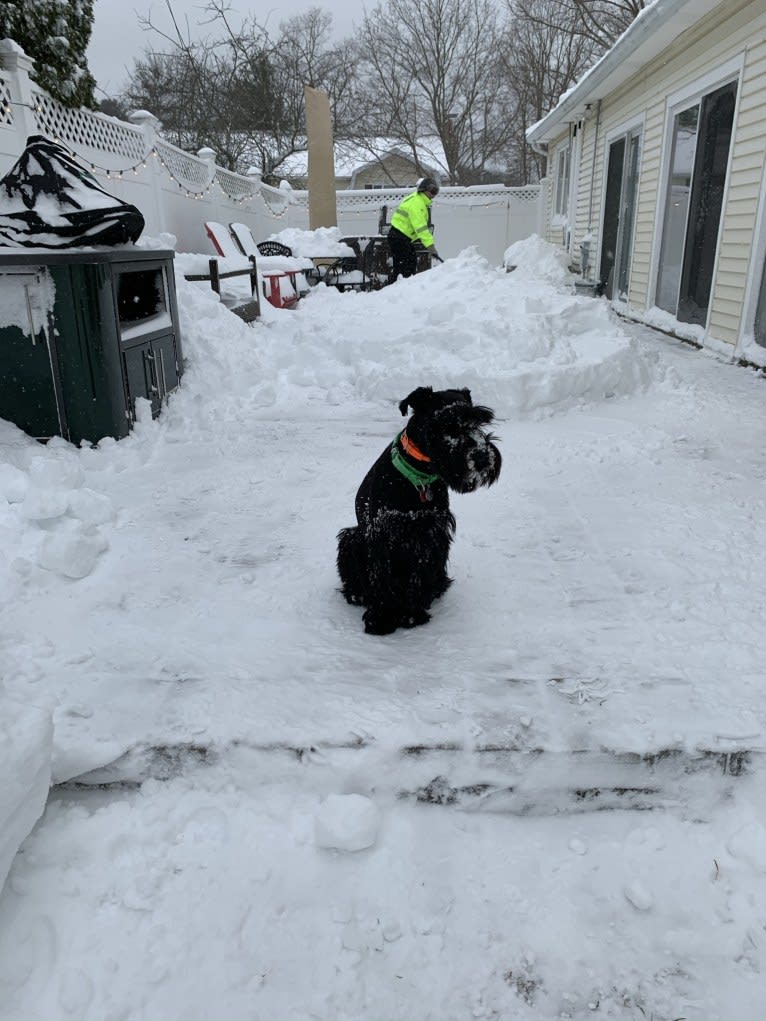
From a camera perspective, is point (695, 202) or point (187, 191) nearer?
point (695, 202)

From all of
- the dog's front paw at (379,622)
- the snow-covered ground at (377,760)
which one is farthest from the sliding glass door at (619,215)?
the dog's front paw at (379,622)

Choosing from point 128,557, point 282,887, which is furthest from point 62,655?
point 282,887

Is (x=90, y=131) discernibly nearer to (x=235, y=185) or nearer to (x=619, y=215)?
(x=235, y=185)

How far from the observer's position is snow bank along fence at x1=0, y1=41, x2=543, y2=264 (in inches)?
272

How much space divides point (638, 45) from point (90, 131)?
6796mm

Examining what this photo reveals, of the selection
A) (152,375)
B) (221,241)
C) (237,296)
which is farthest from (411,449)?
(221,241)

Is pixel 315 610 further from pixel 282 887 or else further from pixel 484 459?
pixel 282 887

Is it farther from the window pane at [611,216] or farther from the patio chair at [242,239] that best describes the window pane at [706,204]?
the patio chair at [242,239]

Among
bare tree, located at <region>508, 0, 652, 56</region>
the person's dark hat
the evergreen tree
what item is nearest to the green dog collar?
the evergreen tree

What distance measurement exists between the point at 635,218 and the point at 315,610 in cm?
992

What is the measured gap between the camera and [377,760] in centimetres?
197

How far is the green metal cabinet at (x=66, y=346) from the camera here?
13.4 feet

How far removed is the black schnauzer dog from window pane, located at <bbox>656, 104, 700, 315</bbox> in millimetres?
7822

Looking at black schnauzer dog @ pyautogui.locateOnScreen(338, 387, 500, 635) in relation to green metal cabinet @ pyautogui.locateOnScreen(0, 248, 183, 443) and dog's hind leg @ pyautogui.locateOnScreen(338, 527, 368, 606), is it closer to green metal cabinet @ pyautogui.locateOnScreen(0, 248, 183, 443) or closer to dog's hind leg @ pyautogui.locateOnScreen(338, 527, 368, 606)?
dog's hind leg @ pyautogui.locateOnScreen(338, 527, 368, 606)
